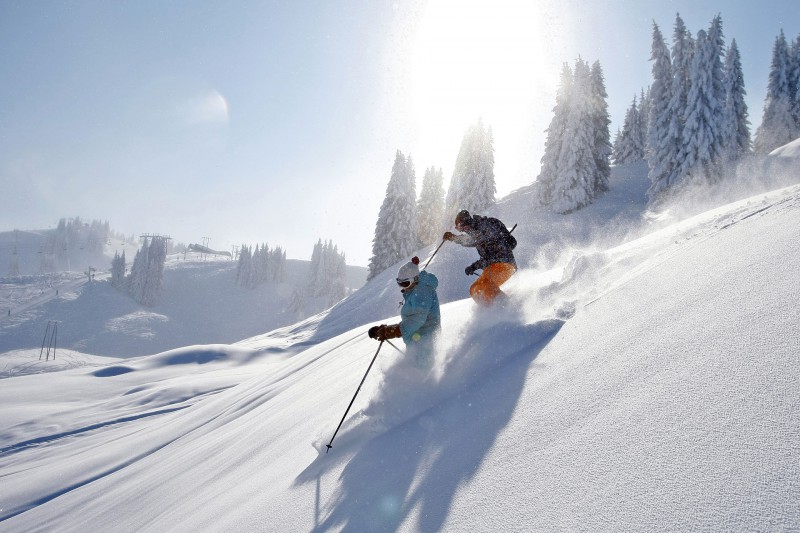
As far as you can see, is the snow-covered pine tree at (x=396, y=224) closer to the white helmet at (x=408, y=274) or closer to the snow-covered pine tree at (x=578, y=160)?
the snow-covered pine tree at (x=578, y=160)

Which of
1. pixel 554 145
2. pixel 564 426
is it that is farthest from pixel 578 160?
pixel 564 426

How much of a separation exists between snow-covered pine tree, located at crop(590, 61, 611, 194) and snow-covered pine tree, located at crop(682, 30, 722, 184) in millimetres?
A: 7607

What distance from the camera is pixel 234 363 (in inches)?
917

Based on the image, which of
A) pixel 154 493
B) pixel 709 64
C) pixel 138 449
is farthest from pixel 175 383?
pixel 709 64

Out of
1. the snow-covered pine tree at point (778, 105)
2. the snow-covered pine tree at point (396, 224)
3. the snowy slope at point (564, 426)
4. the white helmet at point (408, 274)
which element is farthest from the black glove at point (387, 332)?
the snow-covered pine tree at point (778, 105)

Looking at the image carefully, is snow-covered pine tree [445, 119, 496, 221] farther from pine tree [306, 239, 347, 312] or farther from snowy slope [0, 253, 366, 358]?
snowy slope [0, 253, 366, 358]

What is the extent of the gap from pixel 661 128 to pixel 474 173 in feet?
59.3

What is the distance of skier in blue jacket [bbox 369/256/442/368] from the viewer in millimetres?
4367

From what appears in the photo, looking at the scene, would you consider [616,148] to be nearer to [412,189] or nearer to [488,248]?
[412,189]

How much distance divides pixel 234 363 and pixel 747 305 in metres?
24.6

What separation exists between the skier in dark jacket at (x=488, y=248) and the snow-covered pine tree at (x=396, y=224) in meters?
38.7

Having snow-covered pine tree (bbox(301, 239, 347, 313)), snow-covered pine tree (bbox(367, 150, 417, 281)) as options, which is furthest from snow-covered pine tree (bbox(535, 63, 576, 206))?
snow-covered pine tree (bbox(301, 239, 347, 313))

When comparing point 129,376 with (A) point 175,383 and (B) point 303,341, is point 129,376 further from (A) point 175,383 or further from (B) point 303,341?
(B) point 303,341

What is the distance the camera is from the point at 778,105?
40219 mm
